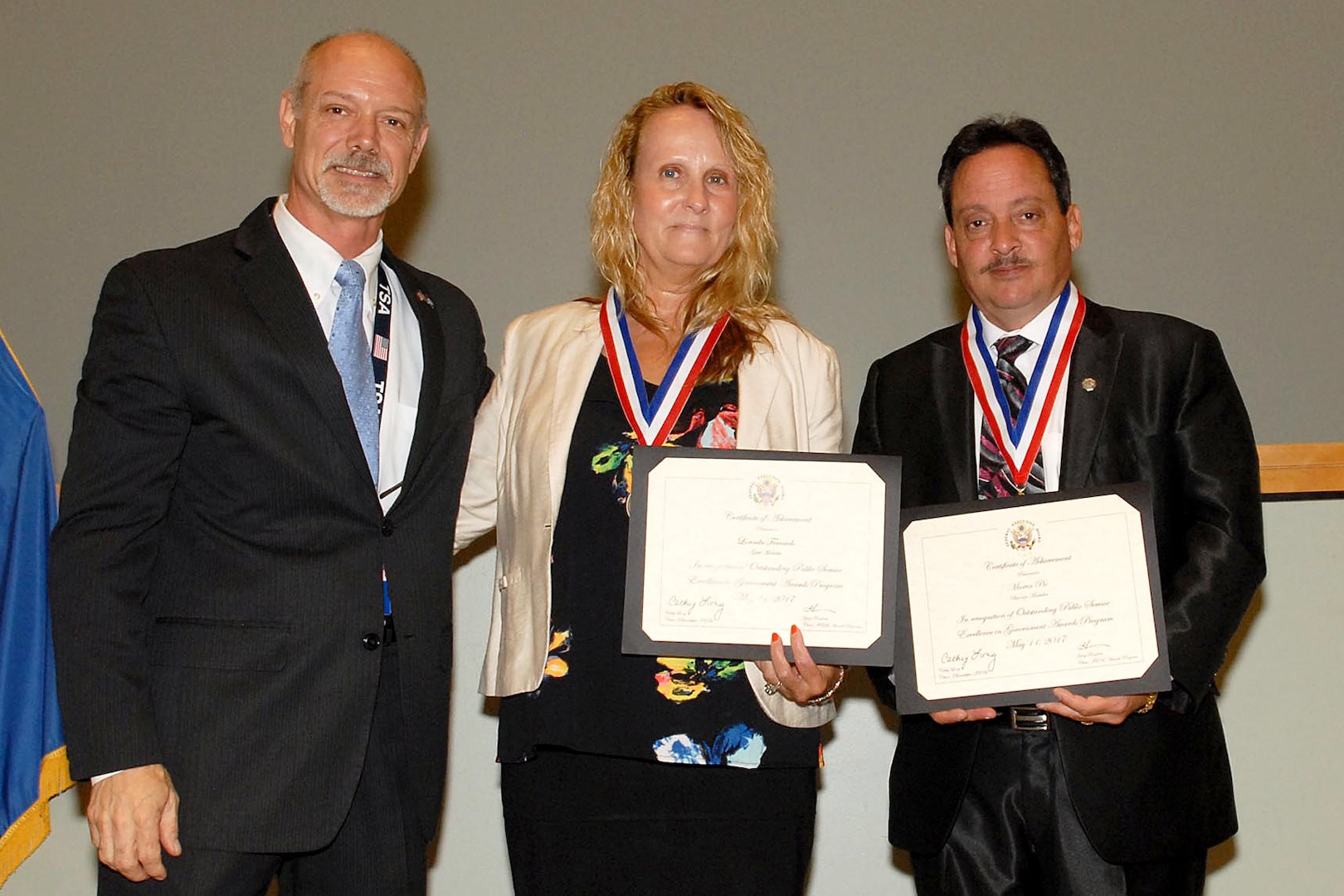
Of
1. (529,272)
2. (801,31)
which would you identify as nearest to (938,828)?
(529,272)

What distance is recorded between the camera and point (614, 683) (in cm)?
228

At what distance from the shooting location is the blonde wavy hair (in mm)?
2529

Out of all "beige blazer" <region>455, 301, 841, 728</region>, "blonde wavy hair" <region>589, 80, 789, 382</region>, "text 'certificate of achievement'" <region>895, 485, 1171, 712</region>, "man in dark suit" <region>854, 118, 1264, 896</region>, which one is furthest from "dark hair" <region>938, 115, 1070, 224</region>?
"text 'certificate of achievement'" <region>895, 485, 1171, 712</region>

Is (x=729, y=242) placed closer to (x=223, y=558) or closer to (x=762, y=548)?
(x=762, y=548)

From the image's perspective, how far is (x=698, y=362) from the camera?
242cm

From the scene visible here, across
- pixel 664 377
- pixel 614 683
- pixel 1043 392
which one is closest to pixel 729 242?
pixel 664 377

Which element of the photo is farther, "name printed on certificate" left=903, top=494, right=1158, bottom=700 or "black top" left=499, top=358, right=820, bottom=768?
"black top" left=499, top=358, right=820, bottom=768

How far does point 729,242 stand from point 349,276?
0.80 m

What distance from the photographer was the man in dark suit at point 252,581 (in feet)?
6.51

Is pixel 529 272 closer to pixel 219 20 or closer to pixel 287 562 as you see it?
pixel 219 20

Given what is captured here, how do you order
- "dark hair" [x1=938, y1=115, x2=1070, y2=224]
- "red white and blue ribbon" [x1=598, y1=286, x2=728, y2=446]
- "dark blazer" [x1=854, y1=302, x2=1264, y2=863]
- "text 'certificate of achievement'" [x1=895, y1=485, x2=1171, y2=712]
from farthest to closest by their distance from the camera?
"dark hair" [x1=938, y1=115, x2=1070, y2=224]
"red white and blue ribbon" [x1=598, y1=286, x2=728, y2=446]
"dark blazer" [x1=854, y1=302, x2=1264, y2=863]
"text 'certificate of achievement'" [x1=895, y1=485, x2=1171, y2=712]

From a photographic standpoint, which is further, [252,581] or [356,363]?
[356,363]

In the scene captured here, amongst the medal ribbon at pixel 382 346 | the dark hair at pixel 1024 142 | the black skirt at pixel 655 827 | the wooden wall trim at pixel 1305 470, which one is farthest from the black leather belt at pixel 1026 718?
the wooden wall trim at pixel 1305 470

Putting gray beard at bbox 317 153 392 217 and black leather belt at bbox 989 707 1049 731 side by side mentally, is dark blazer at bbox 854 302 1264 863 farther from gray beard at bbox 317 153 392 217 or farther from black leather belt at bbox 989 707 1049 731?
gray beard at bbox 317 153 392 217
